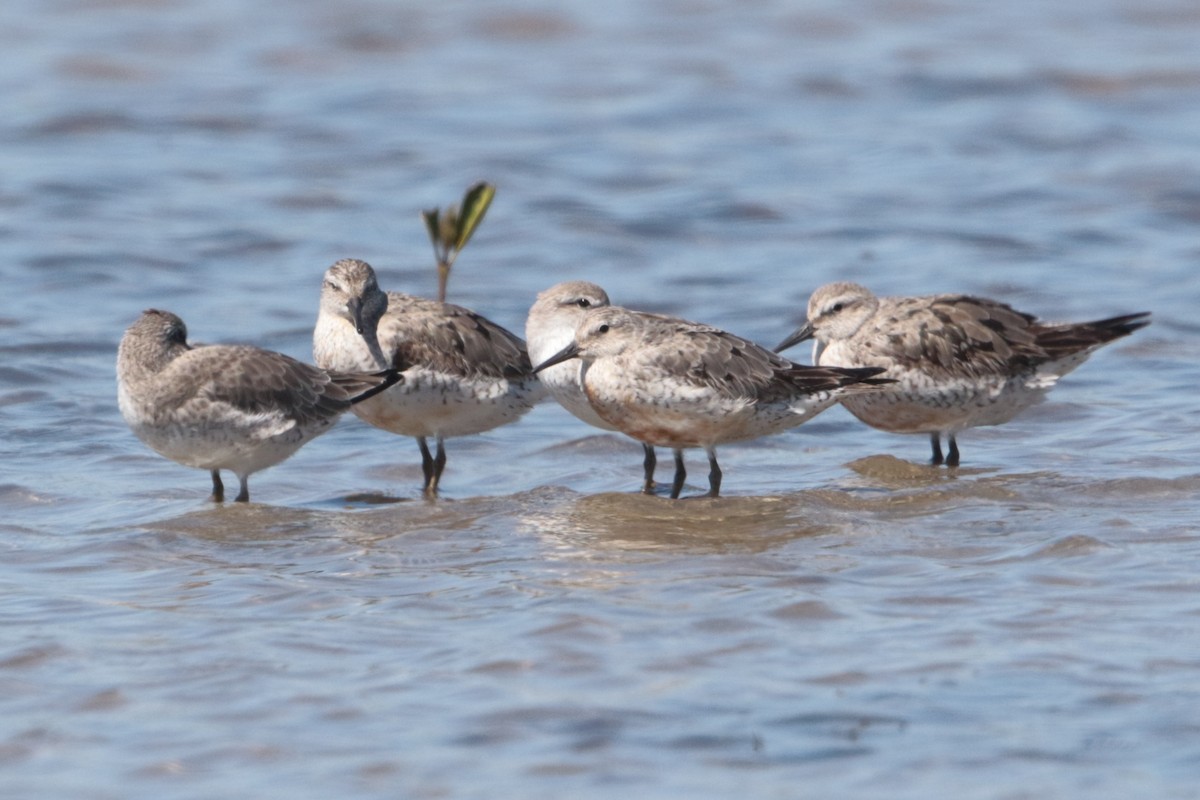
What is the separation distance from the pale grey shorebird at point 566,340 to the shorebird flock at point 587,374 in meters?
0.01

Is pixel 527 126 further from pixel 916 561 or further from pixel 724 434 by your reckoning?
pixel 916 561

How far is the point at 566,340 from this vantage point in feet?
35.4

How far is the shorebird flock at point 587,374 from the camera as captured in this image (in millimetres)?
9969

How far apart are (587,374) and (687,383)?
58cm

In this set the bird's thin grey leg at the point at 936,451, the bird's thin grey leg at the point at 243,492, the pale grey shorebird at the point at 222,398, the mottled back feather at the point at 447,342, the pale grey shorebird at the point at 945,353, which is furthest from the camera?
the bird's thin grey leg at the point at 936,451

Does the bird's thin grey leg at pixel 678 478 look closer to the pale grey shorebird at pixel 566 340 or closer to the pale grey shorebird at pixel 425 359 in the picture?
the pale grey shorebird at pixel 566 340

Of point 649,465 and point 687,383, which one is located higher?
point 687,383

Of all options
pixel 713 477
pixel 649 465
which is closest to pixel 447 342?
pixel 649 465

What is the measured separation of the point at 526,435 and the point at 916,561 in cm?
413

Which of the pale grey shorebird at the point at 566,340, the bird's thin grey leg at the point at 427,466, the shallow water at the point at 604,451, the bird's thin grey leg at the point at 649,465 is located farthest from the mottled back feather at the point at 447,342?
the bird's thin grey leg at the point at 649,465

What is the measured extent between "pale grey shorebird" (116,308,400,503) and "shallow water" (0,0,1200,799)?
0.39 meters

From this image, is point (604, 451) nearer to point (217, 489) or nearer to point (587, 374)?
point (587, 374)

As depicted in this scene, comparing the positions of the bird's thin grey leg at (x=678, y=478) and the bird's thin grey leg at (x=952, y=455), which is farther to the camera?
the bird's thin grey leg at (x=952, y=455)

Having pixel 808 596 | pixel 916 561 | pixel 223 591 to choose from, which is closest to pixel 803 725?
pixel 808 596
